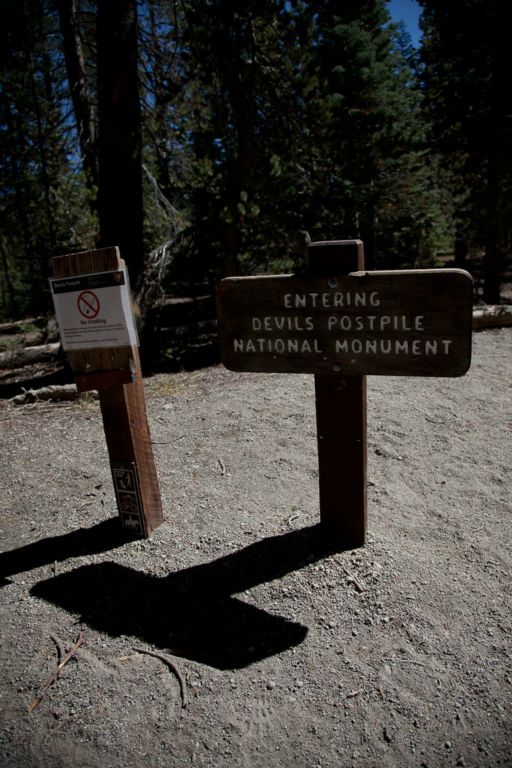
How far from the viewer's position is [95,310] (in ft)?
9.42

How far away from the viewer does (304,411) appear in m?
4.97

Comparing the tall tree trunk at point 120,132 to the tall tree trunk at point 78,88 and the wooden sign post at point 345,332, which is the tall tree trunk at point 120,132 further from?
the wooden sign post at point 345,332

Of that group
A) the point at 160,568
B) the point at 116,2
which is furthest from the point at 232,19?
the point at 160,568

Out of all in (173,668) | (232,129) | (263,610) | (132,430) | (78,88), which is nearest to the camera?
(173,668)

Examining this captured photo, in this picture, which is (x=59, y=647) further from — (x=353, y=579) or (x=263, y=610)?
(x=353, y=579)

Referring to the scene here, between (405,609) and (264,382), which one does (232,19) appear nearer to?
(264,382)

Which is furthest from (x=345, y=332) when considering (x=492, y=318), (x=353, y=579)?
(x=492, y=318)

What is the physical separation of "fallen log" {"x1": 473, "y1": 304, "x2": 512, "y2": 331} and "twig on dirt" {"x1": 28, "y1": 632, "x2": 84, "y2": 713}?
23.9 feet

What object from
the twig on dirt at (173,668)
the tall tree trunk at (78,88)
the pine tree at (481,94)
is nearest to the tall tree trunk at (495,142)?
the pine tree at (481,94)

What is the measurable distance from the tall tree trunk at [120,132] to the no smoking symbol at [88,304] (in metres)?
4.51

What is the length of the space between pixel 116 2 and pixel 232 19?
4.80 ft

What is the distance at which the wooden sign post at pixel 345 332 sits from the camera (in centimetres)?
227

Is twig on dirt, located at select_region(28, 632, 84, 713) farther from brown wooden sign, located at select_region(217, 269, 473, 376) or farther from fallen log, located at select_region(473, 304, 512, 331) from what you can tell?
fallen log, located at select_region(473, 304, 512, 331)

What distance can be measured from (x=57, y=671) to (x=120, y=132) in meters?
6.52
